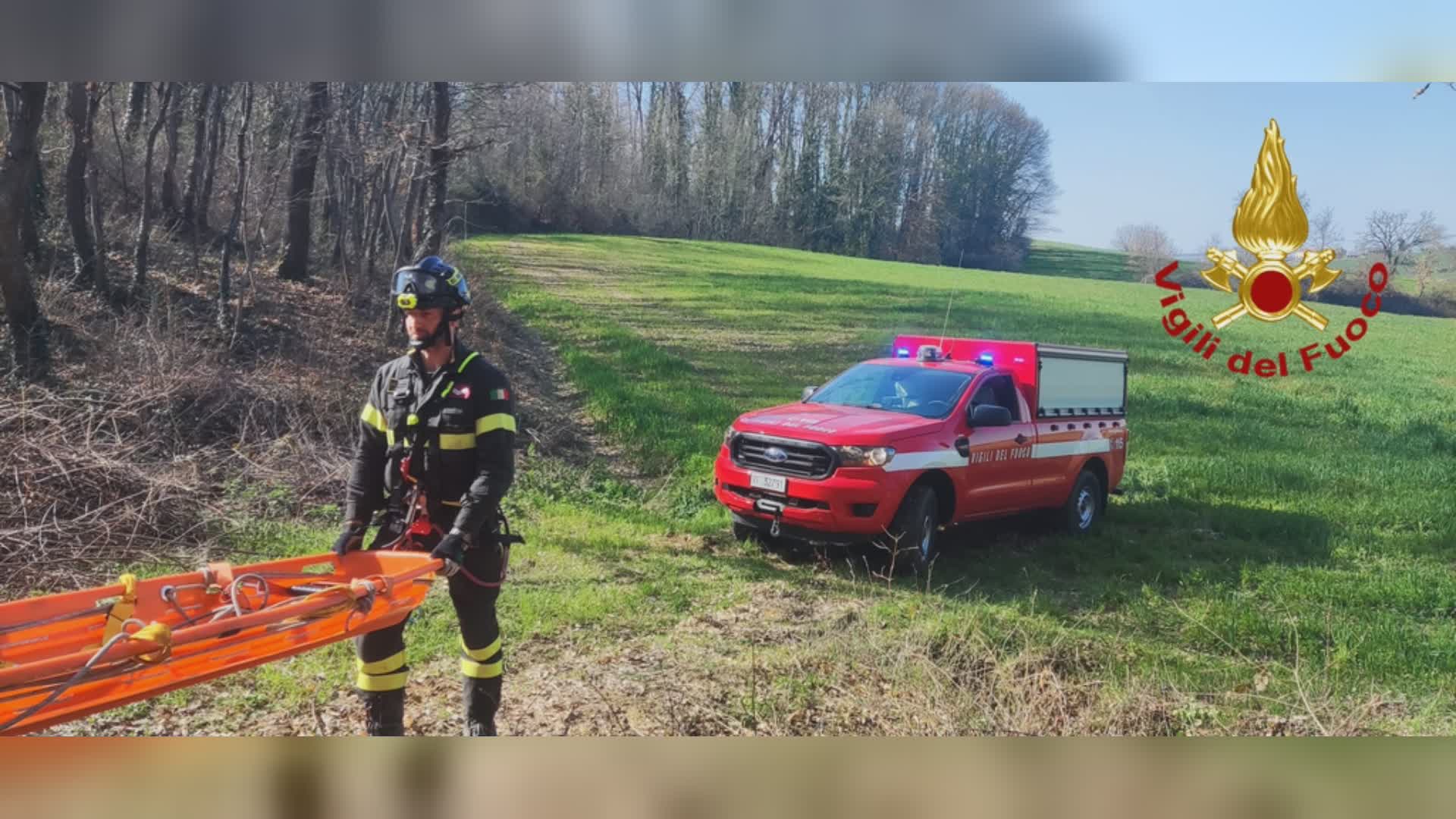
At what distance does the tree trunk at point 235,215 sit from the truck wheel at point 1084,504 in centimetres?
414

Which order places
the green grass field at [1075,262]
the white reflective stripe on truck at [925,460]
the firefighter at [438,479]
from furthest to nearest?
1. the white reflective stripe on truck at [925,460]
2. the green grass field at [1075,262]
3. the firefighter at [438,479]

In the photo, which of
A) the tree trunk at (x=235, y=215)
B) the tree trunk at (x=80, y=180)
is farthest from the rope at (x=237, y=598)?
the tree trunk at (x=80, y=180)

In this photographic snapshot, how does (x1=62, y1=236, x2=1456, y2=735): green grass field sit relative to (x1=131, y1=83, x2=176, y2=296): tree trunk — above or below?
below

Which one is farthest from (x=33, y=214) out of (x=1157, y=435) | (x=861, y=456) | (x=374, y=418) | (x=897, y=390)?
(x=1157, y=435)

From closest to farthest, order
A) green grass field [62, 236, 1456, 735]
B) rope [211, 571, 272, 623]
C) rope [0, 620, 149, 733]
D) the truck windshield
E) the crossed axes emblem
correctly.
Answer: rope [0, 620, 149, 733] → rope [211, 571, 272, 623] → green grass field [62, 236, 1456, 735] → the crossed axes emblem → the truck windshield

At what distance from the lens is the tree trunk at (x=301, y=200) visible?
4.44m

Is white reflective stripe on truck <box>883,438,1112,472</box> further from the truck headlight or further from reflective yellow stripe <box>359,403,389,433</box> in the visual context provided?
reflective yellow stripe <box>359,403,389,433</box>

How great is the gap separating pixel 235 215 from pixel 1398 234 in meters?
5.34

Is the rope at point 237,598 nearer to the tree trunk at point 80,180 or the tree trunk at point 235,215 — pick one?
the tree trunk at point 235,215

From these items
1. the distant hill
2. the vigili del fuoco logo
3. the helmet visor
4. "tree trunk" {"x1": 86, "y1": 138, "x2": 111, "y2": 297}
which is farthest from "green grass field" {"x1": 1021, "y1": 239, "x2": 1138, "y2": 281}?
"tree trunk" {"x1": 86, "y1": 138, "x2": 111, "y2": 297}

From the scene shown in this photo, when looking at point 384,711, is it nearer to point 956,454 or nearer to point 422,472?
point 422,472

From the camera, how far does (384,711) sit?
392cm

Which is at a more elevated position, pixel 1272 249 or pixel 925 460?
pixel 1272 249

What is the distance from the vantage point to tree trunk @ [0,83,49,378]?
4.24m
